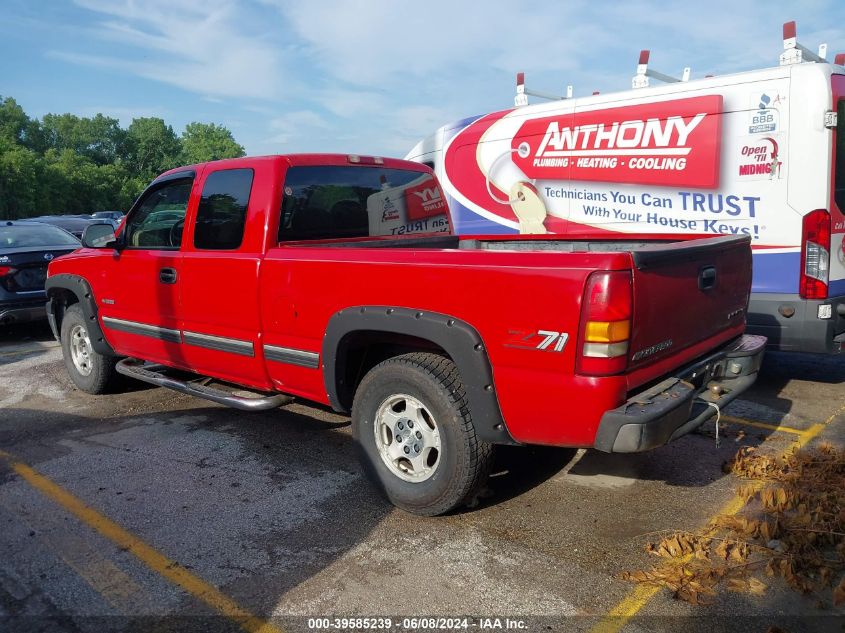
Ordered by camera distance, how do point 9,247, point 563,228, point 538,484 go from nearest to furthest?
1. point 538,484
2. point 563,228
3. point 9,247

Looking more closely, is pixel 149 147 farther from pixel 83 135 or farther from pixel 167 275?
pixel 167 275

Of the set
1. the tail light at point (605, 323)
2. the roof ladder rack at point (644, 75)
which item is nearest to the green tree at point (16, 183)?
the roof ladder rack at point (644, 75)

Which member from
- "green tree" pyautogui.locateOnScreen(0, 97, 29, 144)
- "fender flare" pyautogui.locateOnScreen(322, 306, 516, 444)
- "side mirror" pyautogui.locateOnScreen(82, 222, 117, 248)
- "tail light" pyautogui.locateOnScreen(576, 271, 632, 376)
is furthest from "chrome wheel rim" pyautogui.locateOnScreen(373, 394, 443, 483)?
"green tree" pyautogui.locateOnScreen(0, 97, 29, 144)

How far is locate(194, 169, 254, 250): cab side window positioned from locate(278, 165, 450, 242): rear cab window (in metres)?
0.30

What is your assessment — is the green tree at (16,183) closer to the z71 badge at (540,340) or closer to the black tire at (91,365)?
the black tire at (91,365)

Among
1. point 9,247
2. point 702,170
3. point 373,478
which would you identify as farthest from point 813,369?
point 9,247

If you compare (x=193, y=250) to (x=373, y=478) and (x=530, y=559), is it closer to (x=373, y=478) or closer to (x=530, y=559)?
(x=373, y=478)

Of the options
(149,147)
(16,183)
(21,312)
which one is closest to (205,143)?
(149,147)

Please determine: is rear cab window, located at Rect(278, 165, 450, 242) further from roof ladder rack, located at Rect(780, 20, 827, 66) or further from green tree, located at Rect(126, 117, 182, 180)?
green tree, located at Rect(126, 117, 182, 180)

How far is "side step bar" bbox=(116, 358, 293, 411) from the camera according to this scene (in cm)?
421

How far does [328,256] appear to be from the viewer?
368 cm

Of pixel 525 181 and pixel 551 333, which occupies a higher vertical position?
pixel 525 181

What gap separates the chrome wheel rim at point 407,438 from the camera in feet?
11.2

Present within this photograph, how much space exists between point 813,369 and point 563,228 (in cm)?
275
